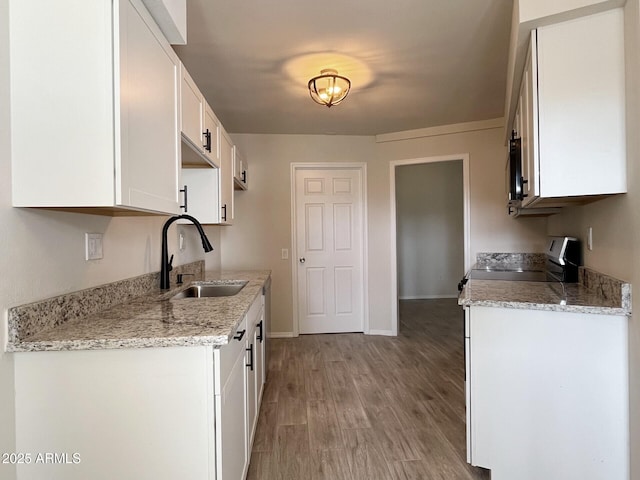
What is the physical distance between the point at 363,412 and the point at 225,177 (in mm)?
1979

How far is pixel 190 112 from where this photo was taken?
184cm

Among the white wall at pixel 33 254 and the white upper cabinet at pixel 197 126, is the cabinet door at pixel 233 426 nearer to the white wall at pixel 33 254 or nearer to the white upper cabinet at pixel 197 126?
the white wall at pixel 33 254

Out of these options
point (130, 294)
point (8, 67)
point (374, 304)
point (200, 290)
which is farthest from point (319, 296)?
point (8, 67)

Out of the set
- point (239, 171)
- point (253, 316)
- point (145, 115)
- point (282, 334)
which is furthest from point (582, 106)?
point (282, 334)

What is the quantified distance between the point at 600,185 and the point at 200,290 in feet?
7.80

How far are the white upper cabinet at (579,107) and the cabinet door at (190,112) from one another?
164cm

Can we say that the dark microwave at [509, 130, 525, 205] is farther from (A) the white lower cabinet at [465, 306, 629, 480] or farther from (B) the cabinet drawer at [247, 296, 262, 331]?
(B) the cabinet drawer at [247, 296, 262, 331]

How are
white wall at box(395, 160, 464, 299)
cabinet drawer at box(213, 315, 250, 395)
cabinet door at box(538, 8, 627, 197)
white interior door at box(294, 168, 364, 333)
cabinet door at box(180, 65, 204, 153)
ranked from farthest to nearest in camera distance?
white wall at box(395, 160, 464, 299)
white interior door at box(294, 168, 364, 333)
cabinet door at box(180, 65, 204, 153)
cabinet door at box(538, 8, 627, 197)
cabinet drawer at box(213, 315, 250, 395)

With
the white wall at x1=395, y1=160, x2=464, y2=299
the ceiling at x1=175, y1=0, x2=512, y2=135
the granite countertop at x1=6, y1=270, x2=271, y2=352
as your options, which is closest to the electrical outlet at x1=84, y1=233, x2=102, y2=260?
the granite countertop at x1=6, y1=270, x2=271, y2=352

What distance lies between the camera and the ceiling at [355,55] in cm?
194

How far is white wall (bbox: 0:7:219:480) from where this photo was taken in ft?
3.46

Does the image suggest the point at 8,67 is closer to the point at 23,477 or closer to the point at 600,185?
the point at 23,477

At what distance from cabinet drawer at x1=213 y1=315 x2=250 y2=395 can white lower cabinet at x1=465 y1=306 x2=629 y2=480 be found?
1.10 meters

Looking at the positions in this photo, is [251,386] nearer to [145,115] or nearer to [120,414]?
[120,414]
